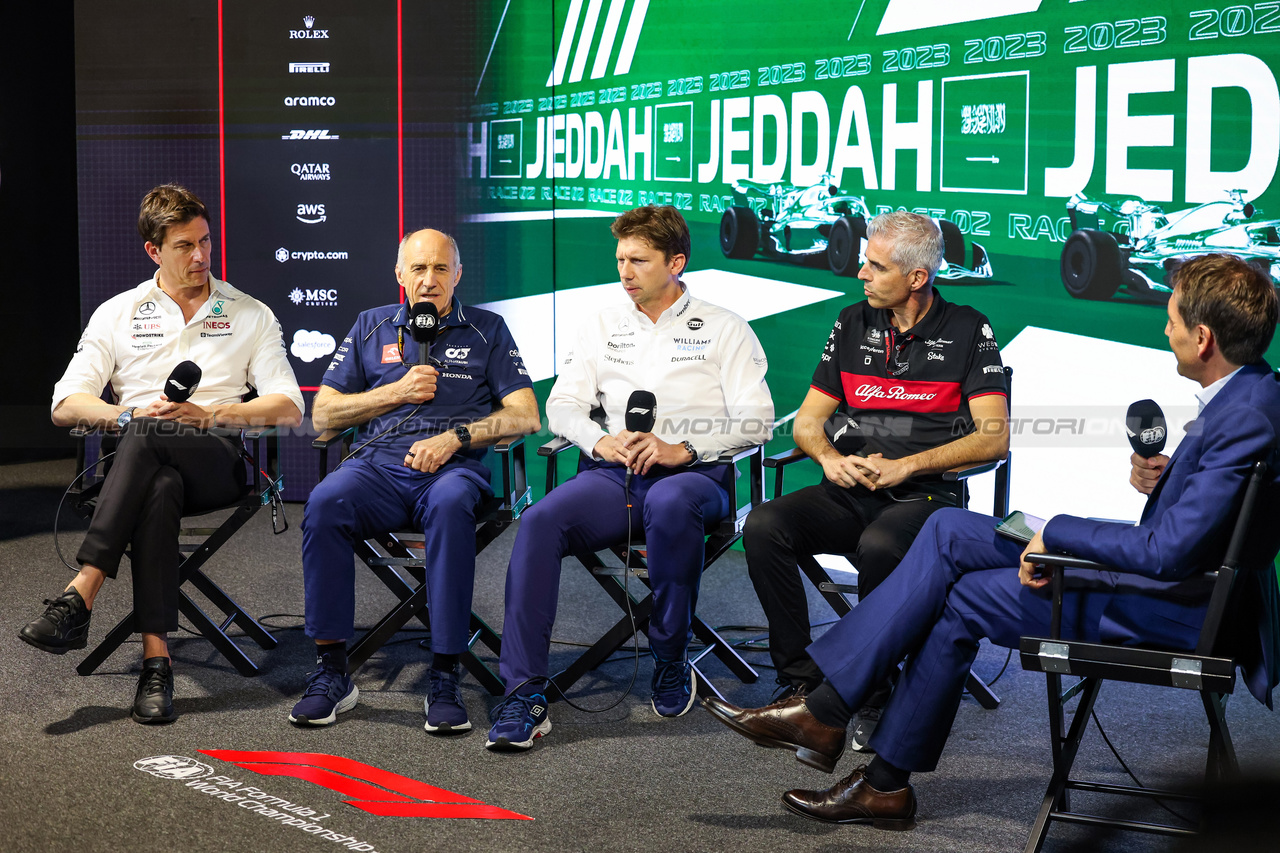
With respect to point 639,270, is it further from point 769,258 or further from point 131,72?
point 131,72

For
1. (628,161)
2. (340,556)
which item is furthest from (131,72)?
(340,556)

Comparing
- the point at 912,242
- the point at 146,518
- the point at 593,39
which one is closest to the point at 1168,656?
the point at 912,242

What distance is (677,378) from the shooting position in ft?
10.9

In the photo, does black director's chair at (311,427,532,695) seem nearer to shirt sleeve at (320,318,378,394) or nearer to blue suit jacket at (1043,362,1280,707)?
shirt sleeve at (320,318,378,394)

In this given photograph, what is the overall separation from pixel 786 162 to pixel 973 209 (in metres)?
0.78

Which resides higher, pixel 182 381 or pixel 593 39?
pixel 593 39

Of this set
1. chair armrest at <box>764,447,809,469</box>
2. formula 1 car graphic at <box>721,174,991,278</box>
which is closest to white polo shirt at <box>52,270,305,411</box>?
chair armrest at <box>764,447,809,469</box>

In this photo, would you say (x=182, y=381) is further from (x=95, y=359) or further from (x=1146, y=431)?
(x=1146, y=431)

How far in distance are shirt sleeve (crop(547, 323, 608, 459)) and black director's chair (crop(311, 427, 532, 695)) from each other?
0.51ft

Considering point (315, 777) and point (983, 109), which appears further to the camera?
point (983, 109)

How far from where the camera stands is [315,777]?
256cm

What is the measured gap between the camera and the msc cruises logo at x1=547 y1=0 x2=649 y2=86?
486 cm

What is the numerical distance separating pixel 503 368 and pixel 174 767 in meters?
1.36

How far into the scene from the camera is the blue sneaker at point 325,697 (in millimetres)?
2877
